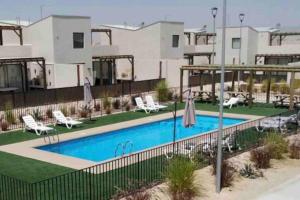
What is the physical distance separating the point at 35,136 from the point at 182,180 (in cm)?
1013

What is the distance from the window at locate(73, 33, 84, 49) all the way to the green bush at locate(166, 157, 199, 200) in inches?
971

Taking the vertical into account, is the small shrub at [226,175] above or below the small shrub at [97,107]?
below

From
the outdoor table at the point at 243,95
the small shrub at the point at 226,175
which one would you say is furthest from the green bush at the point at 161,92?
the small shrub at the point at 226,175

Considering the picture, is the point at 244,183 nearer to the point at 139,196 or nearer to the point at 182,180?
the point at 182,180

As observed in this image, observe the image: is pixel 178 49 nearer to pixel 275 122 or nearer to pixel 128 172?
pixel 275 122

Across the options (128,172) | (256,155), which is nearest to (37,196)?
(128,172)

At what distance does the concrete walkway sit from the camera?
1207cm

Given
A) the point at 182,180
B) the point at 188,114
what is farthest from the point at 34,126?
the point at 182,180

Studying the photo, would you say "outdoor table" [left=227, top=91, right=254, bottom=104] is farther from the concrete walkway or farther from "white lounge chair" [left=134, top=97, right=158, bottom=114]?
the concrete walkway

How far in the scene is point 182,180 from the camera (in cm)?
1186

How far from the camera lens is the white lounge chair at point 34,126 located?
20.2 metres

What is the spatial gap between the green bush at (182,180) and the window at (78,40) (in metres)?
24.7

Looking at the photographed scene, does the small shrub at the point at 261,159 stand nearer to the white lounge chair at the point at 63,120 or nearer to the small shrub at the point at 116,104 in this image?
the white lounge chair at the point at 63,120

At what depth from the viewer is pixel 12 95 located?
25.7 m
